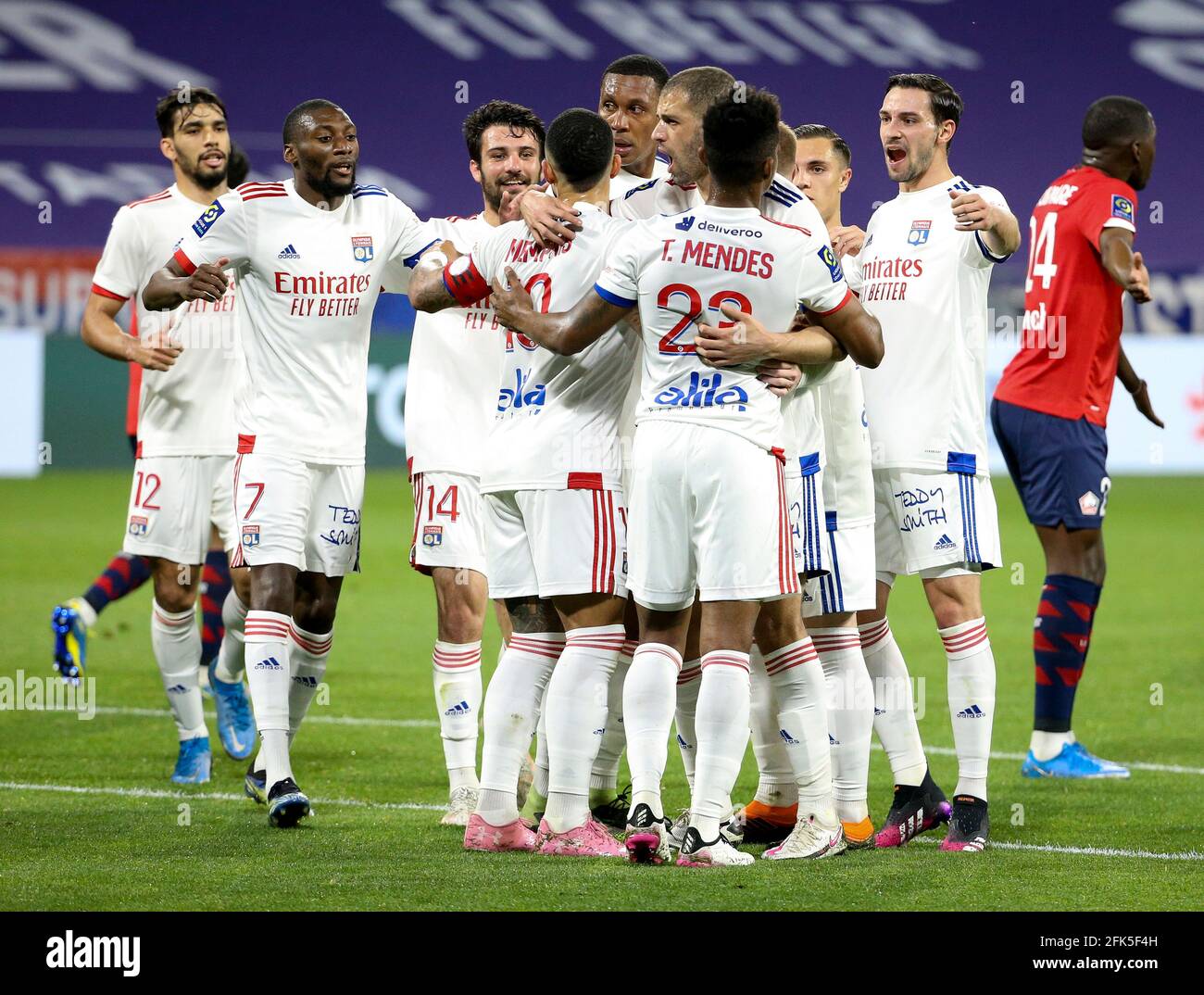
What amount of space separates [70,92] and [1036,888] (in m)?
22.3

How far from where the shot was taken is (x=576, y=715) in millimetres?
5223

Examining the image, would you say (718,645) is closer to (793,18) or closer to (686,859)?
(686,859)

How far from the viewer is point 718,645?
5012mm

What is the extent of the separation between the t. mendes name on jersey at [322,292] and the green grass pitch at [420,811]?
1.80 metres

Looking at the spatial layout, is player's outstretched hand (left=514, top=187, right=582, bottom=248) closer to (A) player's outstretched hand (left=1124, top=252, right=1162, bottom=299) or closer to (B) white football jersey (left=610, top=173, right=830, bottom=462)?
(B) white football jersey (left=610, top=173, right=830, bottom=462)

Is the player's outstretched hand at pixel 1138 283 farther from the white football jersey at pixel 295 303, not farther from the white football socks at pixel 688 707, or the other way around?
the white football jersey at pixel 295 303

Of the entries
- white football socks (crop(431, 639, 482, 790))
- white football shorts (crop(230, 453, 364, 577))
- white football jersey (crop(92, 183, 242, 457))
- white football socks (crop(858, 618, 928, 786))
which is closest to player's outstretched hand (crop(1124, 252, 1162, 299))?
white football socks (crop(858, 618, 928, 786))

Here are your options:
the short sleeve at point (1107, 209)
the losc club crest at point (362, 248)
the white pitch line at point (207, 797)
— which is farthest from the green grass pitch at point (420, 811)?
the short sleeve at point (1107, 209)

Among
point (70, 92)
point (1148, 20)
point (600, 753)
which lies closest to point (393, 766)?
point (600, 753)

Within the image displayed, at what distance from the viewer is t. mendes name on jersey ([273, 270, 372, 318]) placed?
6031mm

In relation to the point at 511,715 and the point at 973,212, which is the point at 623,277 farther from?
the point at 511,715

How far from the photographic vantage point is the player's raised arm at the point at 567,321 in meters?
5.05

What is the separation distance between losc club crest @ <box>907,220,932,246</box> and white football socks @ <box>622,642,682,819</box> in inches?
70.0
